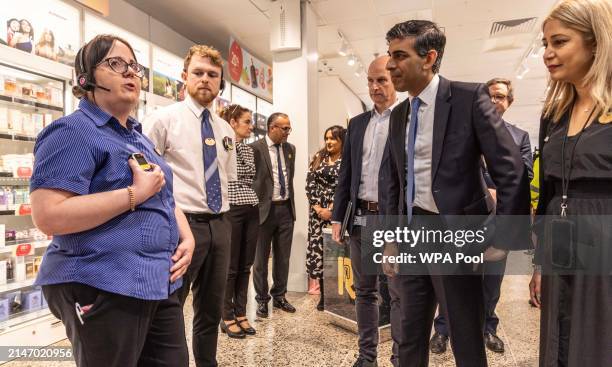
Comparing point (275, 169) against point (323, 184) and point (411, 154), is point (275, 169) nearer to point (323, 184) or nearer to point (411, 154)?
point (323, 184)

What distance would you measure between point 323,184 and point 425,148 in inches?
88.1

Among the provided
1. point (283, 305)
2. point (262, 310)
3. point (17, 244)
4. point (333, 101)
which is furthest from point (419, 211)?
point (333, 101)

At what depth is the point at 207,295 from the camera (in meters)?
2.04

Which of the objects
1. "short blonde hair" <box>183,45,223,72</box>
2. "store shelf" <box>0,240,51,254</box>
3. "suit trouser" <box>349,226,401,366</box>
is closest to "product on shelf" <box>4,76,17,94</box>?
"store shelf" <box>0,240,51,254</box>

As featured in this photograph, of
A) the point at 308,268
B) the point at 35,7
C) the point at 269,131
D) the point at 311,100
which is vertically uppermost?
the point at 35,7

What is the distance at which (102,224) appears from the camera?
1.10 m

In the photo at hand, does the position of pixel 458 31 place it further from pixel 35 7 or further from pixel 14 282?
pixel 14 282

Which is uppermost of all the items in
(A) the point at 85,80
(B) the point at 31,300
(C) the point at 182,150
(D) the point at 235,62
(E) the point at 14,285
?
(D) the point at 235,62

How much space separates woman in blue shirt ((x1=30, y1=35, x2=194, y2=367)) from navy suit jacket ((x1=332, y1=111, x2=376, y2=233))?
4.31 feet

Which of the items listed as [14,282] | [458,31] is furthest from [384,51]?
[14,282]

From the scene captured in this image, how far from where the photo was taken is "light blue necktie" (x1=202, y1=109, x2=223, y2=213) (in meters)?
2.02

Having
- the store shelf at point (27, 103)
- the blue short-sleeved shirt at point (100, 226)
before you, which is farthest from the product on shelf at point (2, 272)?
the blue short-sleeved shirt at point (100, 226)

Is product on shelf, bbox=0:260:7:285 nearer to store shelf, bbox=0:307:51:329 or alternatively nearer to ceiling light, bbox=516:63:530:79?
store shelf, bbox=0:307:51:329

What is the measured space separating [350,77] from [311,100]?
175 inches
